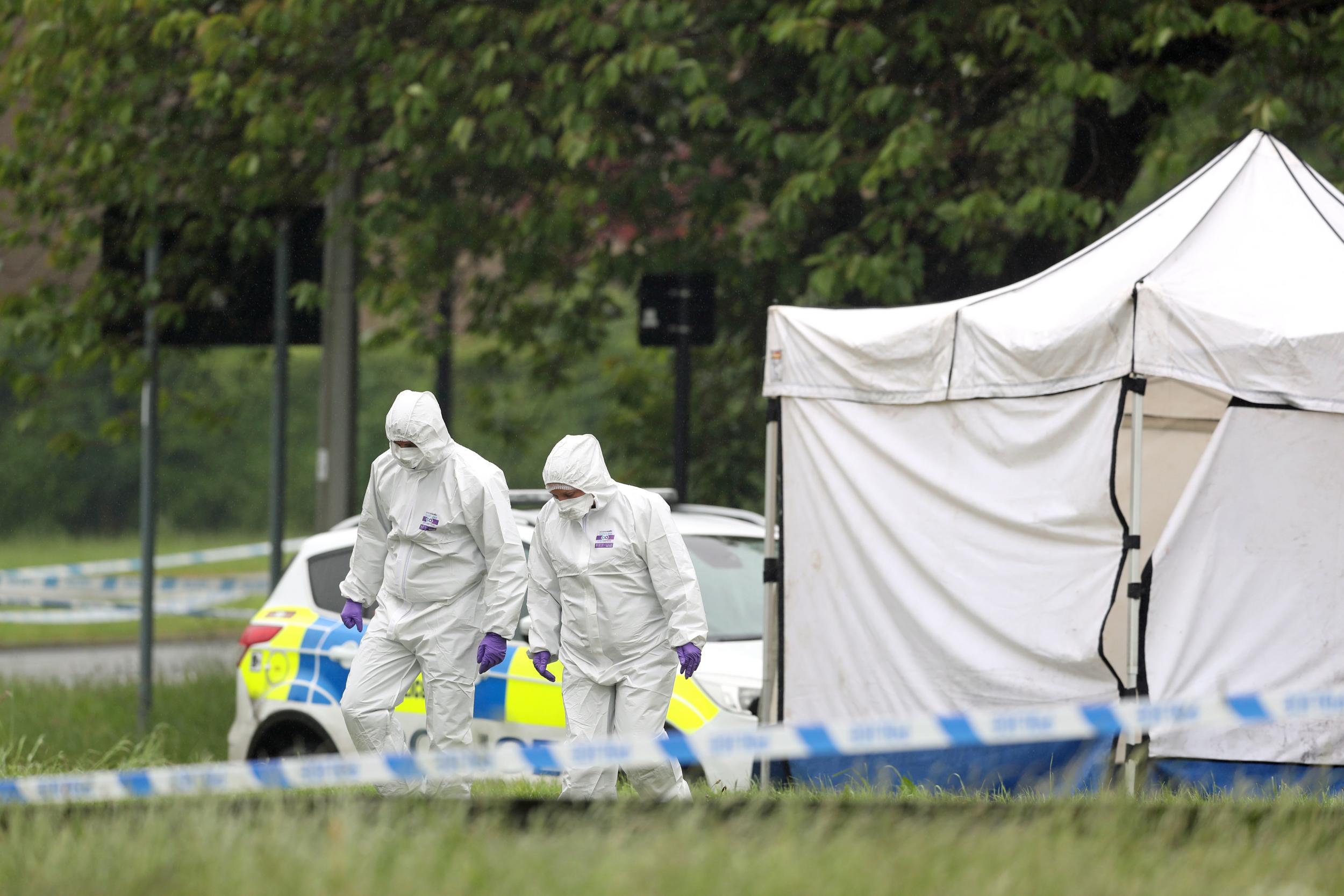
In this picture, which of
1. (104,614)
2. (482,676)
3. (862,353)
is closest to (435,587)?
(482,676)

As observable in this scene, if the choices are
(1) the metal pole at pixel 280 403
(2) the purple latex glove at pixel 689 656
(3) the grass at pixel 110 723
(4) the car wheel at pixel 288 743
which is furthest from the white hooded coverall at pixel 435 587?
(1) the metal pole at pixel 280 403

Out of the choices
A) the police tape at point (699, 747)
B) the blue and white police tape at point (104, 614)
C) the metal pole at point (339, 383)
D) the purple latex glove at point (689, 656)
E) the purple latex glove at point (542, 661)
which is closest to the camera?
the police tape at point (699, 747)

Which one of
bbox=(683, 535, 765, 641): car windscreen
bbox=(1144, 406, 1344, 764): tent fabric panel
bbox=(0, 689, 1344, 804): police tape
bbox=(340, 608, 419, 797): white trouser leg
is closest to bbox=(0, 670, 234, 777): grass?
bbox=(340, 608, 419, 797): white trouser leg

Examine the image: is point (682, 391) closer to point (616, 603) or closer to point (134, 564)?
point (616, 603)

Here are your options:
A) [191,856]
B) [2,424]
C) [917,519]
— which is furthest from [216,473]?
[191,856]

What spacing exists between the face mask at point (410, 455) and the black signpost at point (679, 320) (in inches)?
131

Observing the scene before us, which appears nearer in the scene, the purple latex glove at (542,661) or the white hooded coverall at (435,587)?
the purple latex glove at (542,661)

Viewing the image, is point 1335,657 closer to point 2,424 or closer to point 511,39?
point 511,39

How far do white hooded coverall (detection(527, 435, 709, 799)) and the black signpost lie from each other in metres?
3.41

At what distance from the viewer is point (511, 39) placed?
10203 mm

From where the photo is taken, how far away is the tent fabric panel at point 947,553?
6.38m

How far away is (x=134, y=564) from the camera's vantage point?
75.8ft

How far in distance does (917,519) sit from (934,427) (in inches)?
15.2

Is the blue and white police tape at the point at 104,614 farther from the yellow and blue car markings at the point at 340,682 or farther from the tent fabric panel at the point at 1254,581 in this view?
the tent fabric panel at the point at 1254,581
